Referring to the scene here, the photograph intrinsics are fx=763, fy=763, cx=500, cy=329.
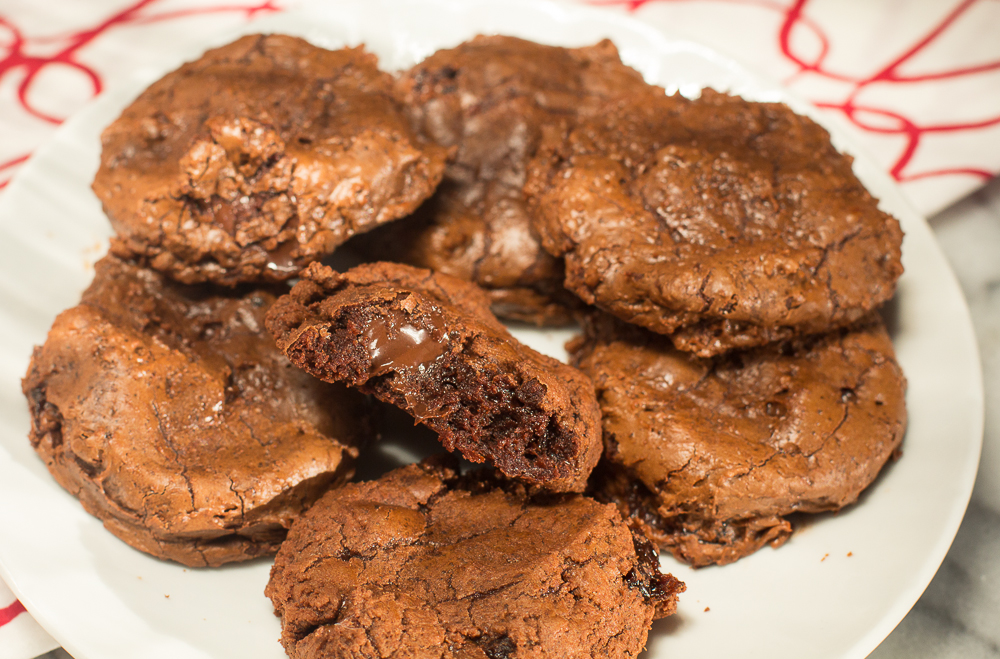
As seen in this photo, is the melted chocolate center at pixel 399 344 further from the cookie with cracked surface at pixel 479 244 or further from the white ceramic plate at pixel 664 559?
the white ceramic plate at pixel 664 559

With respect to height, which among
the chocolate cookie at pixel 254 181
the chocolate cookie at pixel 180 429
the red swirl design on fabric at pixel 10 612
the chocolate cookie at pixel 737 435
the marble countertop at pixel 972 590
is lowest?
the marble countertop at pixel 972 590

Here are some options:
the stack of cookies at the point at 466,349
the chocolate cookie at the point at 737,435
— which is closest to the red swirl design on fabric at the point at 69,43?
the stack of cookies at the point at 466,349

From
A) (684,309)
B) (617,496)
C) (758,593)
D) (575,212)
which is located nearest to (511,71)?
(575,212)

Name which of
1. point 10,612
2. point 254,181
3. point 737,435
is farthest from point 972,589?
point 10,612

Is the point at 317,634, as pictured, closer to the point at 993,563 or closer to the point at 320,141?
the point at 320,141

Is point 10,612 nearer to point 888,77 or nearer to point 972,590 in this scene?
point 972,590
